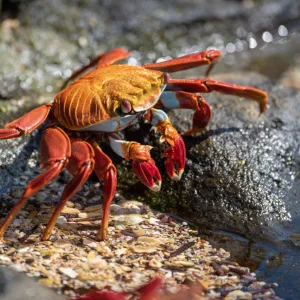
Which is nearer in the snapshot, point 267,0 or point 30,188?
point 30,188

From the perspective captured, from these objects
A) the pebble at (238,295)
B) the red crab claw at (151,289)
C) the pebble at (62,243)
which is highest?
the pebble at (62,243)

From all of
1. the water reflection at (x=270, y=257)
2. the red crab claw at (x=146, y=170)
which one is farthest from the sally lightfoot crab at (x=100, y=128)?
the water reflection at (x=270, y=257)

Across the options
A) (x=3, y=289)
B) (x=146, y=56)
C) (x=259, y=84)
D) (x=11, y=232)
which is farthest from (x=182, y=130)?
(x=146, y=56)

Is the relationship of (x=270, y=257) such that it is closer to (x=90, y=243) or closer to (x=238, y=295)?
(x=238, y=295)

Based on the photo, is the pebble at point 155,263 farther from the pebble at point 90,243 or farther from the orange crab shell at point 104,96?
the orange crab shell at point 104,96

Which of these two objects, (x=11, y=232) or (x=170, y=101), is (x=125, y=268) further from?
(x=170, y=101)

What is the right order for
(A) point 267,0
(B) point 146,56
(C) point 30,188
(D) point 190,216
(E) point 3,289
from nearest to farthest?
(E) point 3,289 → (C) point 30,188 → (D) point 190,216 → (B) point 146,56 → (A) point 267,0

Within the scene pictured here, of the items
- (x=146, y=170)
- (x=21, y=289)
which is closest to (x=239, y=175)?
(x=146, y=170)
